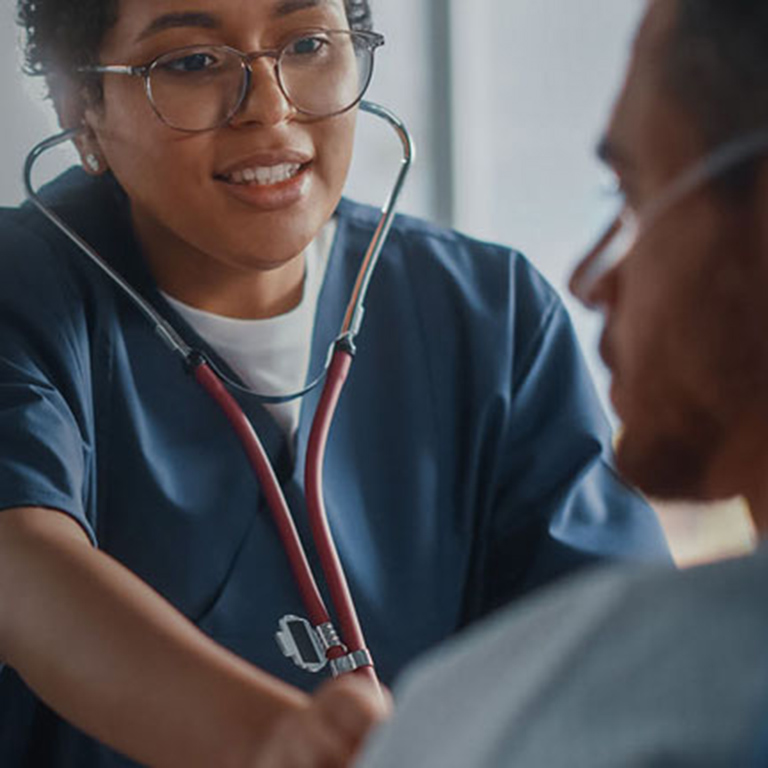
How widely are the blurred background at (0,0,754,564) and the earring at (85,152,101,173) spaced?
1610mm

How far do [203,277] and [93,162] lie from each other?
158 mm

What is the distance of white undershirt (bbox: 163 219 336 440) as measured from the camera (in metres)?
1.27

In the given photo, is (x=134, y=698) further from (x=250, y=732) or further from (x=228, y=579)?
(x=228, y=579)

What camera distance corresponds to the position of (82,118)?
131 cm

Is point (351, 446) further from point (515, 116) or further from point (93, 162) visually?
point (515, 116)

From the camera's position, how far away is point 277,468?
4.08 ft

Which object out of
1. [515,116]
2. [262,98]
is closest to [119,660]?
[262,98]

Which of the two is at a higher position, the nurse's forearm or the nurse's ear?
the nurse's ear

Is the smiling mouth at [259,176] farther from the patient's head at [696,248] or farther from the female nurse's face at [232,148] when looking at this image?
the patient's head at [696,248]

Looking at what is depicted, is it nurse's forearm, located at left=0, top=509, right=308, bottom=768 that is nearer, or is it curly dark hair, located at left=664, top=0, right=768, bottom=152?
curly dark hair, located at left=664, top=0, right=768, bottom=152

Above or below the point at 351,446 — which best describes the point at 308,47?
above

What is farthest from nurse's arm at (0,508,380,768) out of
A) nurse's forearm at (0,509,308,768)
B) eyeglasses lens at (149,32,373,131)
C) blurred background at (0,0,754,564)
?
blurred background at (0,0,754,564)

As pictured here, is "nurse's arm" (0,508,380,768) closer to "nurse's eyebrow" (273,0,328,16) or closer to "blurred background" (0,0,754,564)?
"nurse's eyebrow" (273,0,328,16)

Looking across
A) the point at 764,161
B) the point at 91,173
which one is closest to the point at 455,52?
the point at 91,173
